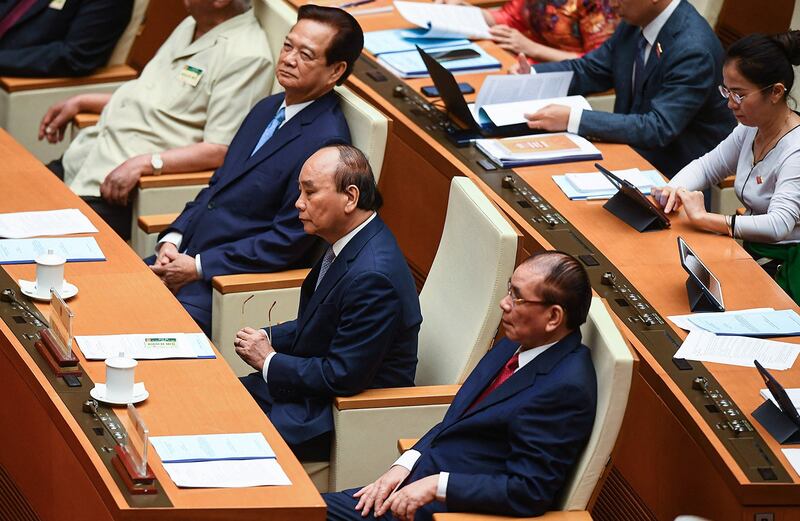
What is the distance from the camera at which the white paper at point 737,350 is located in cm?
359

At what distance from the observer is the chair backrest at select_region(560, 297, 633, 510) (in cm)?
303

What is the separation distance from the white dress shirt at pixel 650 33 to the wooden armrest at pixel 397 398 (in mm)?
1479

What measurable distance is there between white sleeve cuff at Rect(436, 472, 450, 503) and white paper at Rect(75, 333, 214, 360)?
0.72 meters

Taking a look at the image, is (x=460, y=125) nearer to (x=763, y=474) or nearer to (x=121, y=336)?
(x=121, y=336)

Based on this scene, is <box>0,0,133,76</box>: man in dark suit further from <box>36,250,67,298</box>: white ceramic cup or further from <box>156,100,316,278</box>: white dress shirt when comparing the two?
<box>36,250,67,298</box>: white ceramic cup

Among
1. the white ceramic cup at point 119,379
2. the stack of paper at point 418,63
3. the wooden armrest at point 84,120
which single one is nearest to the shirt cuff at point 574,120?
the stack of paper at point 418,63

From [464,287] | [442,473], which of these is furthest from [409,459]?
[464,287]

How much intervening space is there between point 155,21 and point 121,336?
3067mm

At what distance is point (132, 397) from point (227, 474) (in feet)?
1.25

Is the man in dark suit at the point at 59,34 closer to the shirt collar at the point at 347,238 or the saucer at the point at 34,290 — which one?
the saucer at the point at 34,290

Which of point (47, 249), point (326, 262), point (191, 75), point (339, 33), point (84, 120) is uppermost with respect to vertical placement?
point (339, 33)

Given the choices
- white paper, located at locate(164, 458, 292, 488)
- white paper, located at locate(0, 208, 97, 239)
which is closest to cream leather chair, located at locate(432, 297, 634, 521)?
white paper, located at locate(164, 458, 292, 488)

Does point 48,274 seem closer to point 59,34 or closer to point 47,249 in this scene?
point 47,249

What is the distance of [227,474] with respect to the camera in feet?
9.90
